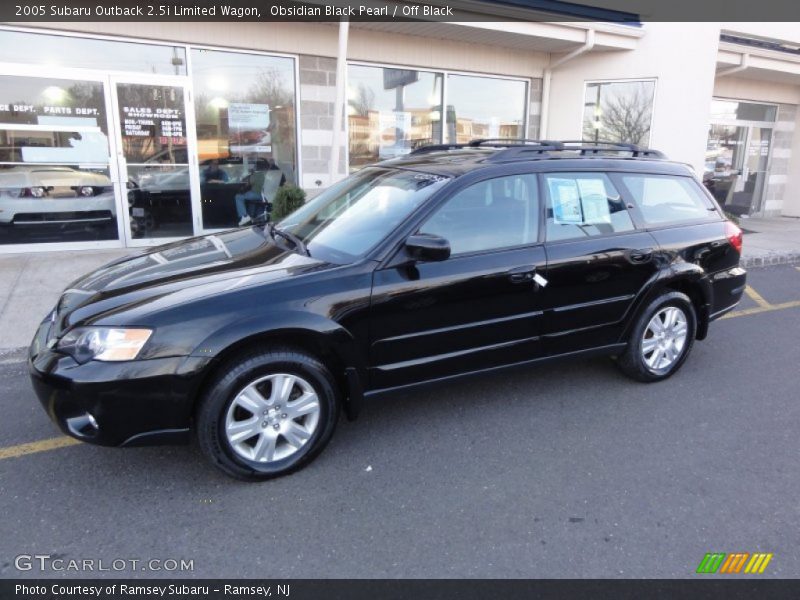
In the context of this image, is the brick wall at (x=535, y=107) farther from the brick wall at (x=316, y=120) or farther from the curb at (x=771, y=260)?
the curb at (x=771, y=260)

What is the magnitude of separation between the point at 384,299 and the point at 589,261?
4.84 ft

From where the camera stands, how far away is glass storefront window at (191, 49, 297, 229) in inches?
317

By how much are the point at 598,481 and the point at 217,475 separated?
6.53ft

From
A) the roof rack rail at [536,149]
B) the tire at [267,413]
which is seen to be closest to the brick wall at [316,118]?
the roof rack rail at [536,149]

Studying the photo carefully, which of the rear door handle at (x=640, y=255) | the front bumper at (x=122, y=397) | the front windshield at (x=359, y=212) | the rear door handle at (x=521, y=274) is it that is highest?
the front windshield at (x=359, y=212)

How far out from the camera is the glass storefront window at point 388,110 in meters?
9.03

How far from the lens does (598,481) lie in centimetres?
297

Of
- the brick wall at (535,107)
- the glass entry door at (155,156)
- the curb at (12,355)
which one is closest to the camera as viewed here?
the curb at (12,355)

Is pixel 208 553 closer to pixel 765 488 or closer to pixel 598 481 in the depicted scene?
pixel 598 481

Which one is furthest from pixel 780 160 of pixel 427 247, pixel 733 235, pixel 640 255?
pixel 427 247

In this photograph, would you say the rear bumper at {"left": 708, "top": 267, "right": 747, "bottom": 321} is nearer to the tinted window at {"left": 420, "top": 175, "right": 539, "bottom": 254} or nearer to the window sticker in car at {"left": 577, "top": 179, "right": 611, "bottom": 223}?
the window sticker in car at {"left": 577, "top": 179, "right": 611, "bottom": 223}

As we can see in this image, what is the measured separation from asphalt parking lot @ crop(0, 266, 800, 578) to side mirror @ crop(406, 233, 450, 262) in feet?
3.59

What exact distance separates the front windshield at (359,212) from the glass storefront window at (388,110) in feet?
17.8
